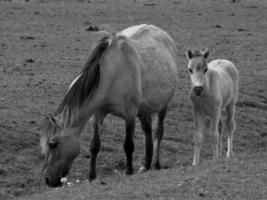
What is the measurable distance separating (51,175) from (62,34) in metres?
15.6

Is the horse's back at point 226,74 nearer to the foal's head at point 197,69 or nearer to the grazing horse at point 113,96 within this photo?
the grazing horse at point 113,96

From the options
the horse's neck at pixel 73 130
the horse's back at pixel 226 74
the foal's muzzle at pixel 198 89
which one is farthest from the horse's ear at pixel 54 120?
the horse's back at pixel 226 74

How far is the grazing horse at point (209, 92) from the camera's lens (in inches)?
437

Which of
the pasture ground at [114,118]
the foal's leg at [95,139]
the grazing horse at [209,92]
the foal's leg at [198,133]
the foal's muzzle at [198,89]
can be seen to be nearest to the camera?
the pasture ground at [114,118]

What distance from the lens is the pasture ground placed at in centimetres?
866

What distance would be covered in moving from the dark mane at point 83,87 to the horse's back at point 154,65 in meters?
1.03

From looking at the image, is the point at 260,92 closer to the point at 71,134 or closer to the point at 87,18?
the point at 71,134

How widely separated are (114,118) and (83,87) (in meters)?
5.20

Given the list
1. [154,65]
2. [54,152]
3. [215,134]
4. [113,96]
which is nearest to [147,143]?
[215,134]

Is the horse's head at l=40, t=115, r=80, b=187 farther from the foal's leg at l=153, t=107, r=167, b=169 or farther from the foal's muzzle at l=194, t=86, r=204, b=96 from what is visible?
the foal's leg at l=153, t=107, r=167, b=169

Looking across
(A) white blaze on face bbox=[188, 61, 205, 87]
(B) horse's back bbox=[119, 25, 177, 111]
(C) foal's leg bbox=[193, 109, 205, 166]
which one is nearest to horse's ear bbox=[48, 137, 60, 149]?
(B) horse's back bbox=[119, 25, 177, 111]

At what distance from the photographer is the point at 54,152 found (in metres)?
9.18

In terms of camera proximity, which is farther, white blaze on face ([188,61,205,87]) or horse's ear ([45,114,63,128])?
white blaze on face ([188,61,205,87])

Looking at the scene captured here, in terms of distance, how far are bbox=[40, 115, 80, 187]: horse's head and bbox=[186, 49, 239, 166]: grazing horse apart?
8.44ft
